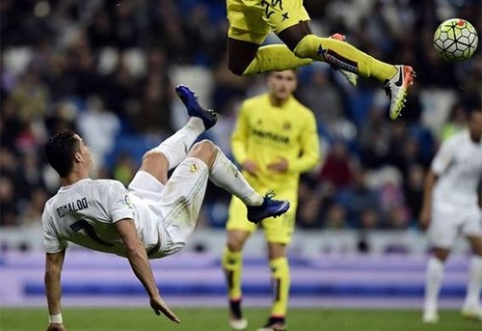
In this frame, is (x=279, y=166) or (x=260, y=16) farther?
(x=279, y=166)

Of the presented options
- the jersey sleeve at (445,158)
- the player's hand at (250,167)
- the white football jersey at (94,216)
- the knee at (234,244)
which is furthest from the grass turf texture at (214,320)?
the white football jersey at (94,216)

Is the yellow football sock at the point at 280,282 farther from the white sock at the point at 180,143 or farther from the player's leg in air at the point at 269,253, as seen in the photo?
the white sock at the point at 180,143

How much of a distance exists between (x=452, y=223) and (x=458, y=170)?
61 centimetres

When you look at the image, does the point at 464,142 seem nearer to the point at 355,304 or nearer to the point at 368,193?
the point at 355,304

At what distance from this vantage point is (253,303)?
1756 centimetres

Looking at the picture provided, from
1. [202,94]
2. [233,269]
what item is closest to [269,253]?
[233,269]

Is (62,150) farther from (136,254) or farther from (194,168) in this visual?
(194,168)

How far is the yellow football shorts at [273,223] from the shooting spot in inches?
536

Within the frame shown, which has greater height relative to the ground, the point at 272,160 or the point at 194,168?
the point at 272,160

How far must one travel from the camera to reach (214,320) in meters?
14.7

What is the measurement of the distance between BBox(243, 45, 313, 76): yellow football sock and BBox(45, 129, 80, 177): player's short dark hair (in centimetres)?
180

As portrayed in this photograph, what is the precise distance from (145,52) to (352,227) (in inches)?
192

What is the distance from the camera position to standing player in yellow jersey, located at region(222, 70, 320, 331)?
13672mm

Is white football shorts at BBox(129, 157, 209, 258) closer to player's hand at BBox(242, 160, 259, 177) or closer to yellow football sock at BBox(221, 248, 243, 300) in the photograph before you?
player's hand at BBox(242, 160, 259, 177)
